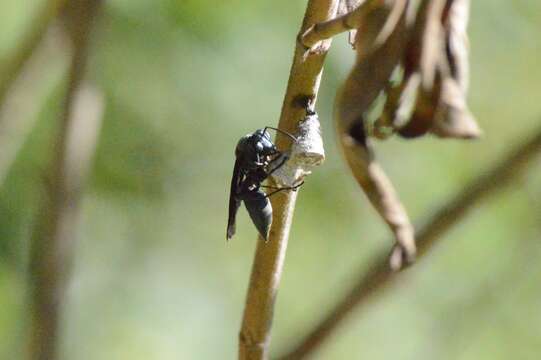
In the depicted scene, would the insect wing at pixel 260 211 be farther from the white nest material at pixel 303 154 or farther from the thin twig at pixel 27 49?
the thin twig at pixel 27 49

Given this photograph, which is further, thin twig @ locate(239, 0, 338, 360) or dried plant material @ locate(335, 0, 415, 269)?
thin twig @ locate(239, 0, 338, 360)

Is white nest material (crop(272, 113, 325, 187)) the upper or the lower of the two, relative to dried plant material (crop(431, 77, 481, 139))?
lower

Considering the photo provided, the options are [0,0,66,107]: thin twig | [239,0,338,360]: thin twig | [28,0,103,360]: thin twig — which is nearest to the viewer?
[239,0,338,360]: thin twig

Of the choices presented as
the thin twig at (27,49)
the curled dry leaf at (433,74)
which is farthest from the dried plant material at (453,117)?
the thin twig at (27,49)

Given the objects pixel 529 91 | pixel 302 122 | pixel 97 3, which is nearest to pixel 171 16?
pixel 529 91

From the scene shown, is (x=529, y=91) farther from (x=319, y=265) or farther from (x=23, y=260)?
(x=23, y=260)

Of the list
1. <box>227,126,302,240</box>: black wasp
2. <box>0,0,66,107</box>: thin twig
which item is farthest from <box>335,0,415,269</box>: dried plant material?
<box>227,126,302,240</box>: black wasp

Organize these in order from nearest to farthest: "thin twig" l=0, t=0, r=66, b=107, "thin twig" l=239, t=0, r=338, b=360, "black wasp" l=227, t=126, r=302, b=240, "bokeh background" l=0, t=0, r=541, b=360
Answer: "thin twig" l=239, t=0, r=338, b=360, "thin twig" l=0, t=0, r=66, b=107, "black wasp" l=227, t=126, r=302, b=240, "bokeh background" l=0, t=0, r=541, b=360

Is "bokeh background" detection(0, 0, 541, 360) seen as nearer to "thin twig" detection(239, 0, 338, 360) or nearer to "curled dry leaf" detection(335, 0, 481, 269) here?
"thin twig" detection(239, 0, 338, 360)
